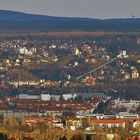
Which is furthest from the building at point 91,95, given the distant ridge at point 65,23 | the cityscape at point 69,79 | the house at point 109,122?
the distant ridge at point 65,23

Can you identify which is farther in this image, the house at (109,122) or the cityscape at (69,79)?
the house at (109,122)

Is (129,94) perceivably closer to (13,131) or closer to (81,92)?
(81,92)

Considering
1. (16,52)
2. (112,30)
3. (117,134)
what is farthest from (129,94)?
(112,30)

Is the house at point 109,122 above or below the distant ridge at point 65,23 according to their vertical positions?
below

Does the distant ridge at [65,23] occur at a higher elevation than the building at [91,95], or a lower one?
higher

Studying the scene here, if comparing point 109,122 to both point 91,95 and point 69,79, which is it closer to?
point 91,95

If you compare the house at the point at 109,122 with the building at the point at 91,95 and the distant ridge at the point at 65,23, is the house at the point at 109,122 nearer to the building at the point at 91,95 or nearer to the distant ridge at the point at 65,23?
the building at the point at 91,95

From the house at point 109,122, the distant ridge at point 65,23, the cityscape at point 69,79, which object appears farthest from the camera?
the distant ridge at point 65,23

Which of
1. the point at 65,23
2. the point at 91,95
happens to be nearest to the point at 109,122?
the point at 91,95

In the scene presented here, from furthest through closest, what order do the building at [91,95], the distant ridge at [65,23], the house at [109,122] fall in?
the distant ridge at [65,23] → the building at [91,95] → the house at [109,122]
